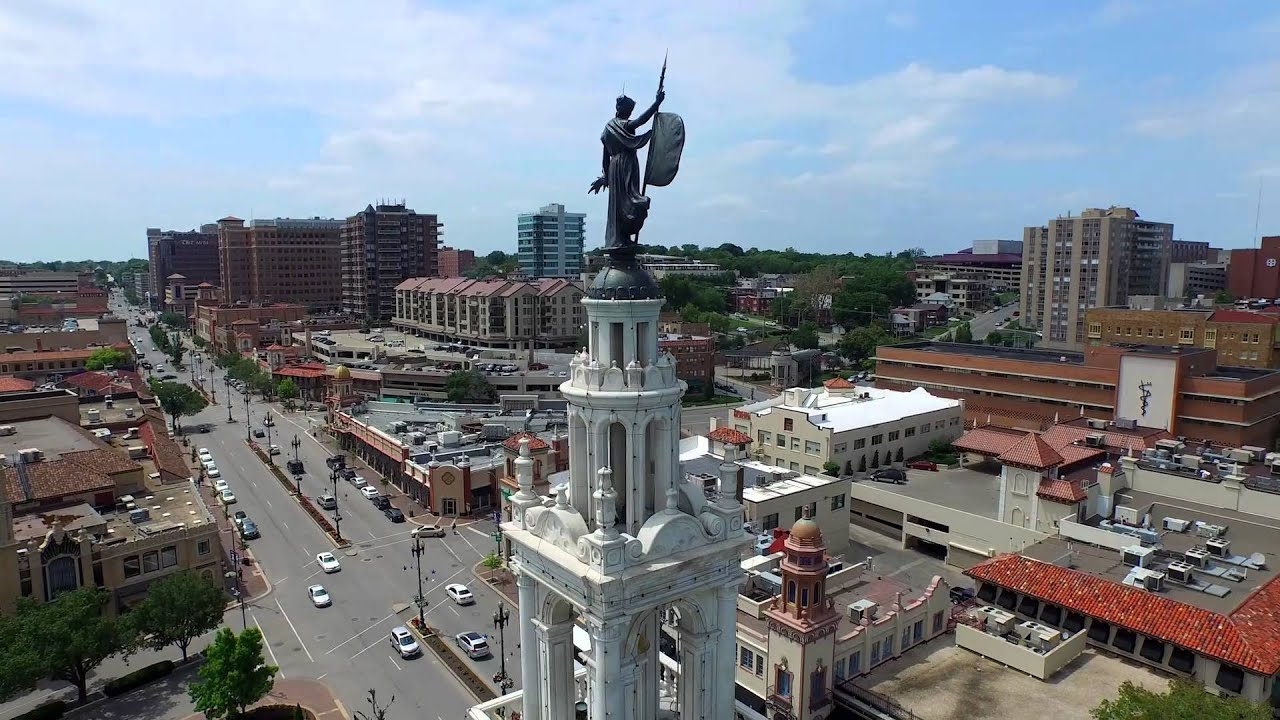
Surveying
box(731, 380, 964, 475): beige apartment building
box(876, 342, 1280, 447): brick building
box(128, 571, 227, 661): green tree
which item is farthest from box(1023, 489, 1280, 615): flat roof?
box(128, 571, 227, 661): green tree

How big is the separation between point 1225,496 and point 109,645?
58.6 metres

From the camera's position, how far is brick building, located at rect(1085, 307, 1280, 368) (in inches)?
3438

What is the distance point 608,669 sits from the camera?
43.4 feet

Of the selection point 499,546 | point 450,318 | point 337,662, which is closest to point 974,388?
point 499,546

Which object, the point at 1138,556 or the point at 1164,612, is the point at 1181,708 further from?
the point at 1138,556

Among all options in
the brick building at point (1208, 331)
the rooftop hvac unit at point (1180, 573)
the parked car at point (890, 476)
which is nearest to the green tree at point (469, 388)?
the parked car at point (890, 476)

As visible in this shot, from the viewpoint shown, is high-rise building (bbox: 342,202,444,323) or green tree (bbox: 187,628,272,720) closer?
green tree (bbox: 187,628,272,720)

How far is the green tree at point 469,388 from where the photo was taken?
97500 mm

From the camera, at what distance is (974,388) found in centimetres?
8262

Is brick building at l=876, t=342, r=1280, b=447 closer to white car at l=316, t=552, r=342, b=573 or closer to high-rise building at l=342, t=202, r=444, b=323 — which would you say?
white car at l=316, t=552, r=342, b=573

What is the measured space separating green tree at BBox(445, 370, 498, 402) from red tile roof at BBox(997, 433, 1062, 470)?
6644 cm

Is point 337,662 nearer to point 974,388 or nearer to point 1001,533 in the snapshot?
point 1001,533

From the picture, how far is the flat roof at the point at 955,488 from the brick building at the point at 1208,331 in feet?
158

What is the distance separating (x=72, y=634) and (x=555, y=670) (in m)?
30.1
